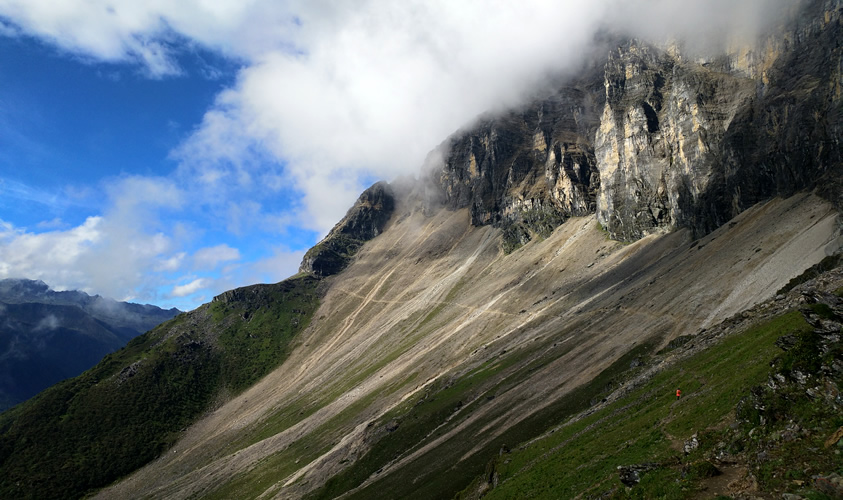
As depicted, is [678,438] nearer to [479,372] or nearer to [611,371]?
[611,371]

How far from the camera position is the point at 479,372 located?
94688 mm

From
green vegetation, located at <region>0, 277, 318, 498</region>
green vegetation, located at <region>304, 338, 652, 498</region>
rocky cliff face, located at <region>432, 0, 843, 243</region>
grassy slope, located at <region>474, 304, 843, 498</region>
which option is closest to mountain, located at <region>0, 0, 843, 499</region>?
grassy slope, located at <region>474, 304, 843, 498</region>

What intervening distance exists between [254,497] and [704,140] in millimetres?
166080

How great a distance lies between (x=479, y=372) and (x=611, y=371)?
33.0 metres

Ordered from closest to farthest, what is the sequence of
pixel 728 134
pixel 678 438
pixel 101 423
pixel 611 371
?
1. pixel 678 438
2. pixel 611 371
3. pixel 728 134
4. pixel 101 423

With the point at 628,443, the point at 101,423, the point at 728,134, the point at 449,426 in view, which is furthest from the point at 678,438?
the point at 101,423

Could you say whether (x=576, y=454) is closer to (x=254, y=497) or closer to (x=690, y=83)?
(x=254, y=497)

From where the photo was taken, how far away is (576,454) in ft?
116

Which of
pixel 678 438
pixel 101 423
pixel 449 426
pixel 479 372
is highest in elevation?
pixel 101 423

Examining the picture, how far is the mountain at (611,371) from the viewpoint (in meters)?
25.7

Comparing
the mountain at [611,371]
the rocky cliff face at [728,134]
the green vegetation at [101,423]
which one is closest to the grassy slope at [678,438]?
the mountain at [611,371]

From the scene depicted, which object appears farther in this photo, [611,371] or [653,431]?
[611,371]

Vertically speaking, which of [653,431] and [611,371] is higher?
[653,431]

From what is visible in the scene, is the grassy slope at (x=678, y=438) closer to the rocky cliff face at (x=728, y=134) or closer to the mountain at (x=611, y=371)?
the mountain at (x=611, y=371)
